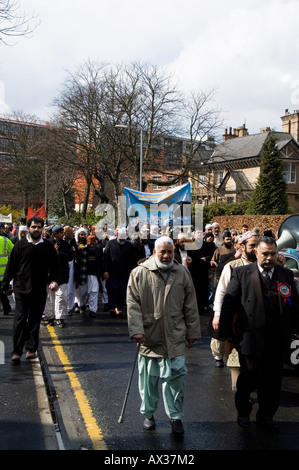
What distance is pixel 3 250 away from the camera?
36.2 feet

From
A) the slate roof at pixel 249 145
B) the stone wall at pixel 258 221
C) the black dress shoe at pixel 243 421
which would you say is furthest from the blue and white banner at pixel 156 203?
the slate roof at pixel 249 145

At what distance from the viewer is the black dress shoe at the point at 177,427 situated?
4785 mm

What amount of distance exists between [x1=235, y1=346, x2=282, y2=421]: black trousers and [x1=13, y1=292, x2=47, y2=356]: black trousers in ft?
11.2

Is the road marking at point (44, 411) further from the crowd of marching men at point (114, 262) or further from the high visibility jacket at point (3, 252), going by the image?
the high visibility jacket at point (3, 252)

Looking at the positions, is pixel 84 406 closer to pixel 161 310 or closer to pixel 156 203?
pixel 161 310

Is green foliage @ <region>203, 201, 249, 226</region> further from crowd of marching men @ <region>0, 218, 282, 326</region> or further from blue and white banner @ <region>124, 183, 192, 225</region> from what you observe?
crowd of marching men @ <region>0, 218, 282, 326</region>

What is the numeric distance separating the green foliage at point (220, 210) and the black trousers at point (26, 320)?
26.9m

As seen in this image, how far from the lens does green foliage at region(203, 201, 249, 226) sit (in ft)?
112

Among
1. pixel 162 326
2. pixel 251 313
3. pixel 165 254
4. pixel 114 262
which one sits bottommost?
pixel 162 326

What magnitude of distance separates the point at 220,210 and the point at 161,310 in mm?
30286

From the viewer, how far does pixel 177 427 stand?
480 centimetres

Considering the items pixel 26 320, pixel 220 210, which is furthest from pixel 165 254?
pixel 220 210

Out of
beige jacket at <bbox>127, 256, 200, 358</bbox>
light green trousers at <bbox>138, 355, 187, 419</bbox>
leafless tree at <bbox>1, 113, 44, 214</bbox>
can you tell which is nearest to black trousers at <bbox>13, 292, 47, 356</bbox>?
beige jacket at <bbox>127, 256, 200, 358</bbox>
